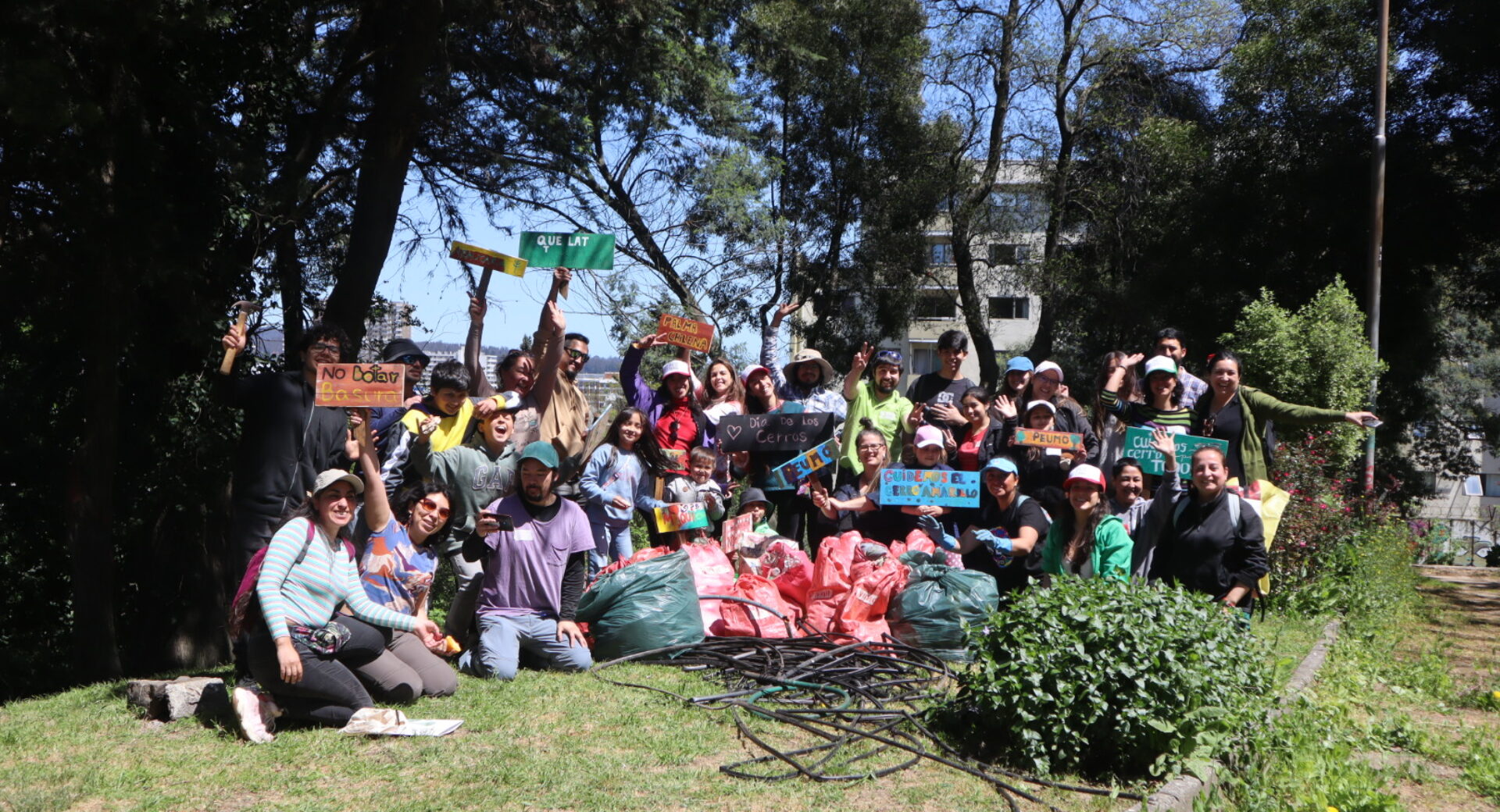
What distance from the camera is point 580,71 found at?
10.7 m

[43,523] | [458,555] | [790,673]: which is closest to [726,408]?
[458,555]

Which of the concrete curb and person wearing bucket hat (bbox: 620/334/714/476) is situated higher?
person wearing bucket hat (bbox: 620/334/714/476)

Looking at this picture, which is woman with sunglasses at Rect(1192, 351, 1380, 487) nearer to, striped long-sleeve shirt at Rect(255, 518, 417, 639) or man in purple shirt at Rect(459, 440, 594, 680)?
man in purple shirt at Rect(459, 440, 594, 680)

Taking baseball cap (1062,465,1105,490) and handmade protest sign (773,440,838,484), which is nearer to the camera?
baseball cap (1062,465,1105,490)

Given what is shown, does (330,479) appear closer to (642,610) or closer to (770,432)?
(642,610)

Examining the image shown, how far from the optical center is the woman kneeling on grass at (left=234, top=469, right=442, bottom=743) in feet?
16.9

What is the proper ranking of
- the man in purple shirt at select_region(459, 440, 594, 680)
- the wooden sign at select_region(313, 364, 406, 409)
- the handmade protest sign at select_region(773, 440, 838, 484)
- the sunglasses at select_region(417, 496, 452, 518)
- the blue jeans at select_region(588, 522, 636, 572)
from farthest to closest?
the handmade protest sign at select_region(773, 440, 838, 484) → the blue jeans at select_region(588, 522, 636, 572) → the man in purple shirt at select_region(459, 440, 594, 680) → the sunglasses at select_region(417, 496, 452, 518) → the wooden sign at select_region(313, 364, 406, 409)

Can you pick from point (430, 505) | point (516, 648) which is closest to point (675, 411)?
point (516, 648)

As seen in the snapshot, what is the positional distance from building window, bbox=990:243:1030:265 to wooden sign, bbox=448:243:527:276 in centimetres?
1663

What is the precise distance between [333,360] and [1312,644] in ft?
21.1

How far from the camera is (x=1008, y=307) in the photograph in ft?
107

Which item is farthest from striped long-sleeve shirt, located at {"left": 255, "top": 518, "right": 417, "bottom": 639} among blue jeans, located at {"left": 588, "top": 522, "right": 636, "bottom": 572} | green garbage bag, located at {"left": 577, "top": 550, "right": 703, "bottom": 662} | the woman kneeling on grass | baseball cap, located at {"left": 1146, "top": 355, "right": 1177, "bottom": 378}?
baseball cap, located at {"left": 1146, "top": 355, "right": 1177, "bottom": 378}

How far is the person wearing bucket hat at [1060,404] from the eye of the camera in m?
7.86

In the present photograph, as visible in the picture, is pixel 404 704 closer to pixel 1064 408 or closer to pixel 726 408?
pixel 726 408
